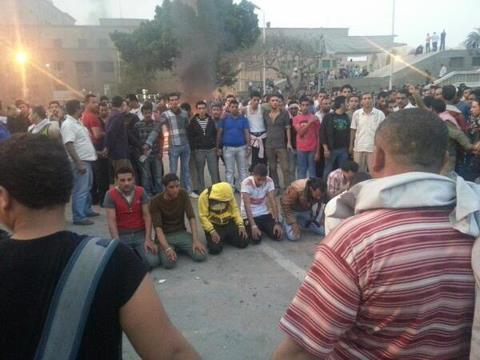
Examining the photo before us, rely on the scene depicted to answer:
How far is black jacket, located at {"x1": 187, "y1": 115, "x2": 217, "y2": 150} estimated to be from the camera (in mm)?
7688

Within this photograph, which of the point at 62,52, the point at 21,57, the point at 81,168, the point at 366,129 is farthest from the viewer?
the point at 62,52

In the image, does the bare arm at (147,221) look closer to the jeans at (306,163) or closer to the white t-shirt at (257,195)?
the white t-shirt at (257,195)

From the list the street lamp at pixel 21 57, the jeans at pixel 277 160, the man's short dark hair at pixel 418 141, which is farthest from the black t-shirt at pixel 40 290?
the street lamp at pixel 21 57

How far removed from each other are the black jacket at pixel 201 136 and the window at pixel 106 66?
158 ft

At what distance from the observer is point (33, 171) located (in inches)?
48.5

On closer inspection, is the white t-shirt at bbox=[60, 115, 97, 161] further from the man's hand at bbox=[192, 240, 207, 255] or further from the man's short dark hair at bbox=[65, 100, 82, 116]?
the man's hand at bbox=[192, 240, 207, 255]

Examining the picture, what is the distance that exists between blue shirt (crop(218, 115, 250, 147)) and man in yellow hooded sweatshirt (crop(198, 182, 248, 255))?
241 centimetres

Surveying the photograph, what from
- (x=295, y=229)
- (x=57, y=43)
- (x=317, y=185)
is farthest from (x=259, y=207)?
(x=57, y=43)

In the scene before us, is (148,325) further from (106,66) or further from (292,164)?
(106,66)

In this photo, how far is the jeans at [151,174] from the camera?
737 centimetres

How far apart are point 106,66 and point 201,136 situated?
48.5 m

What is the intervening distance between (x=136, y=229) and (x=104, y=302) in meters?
3.78

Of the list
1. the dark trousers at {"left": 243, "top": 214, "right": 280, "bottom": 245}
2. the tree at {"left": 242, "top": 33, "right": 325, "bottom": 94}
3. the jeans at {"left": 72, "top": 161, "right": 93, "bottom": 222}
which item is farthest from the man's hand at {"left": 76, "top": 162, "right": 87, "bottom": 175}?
the tree at {"left": 242, "top": 33, "right": 325, "bottom": 94}

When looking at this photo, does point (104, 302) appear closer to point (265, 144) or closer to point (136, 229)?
point (136, 229)
